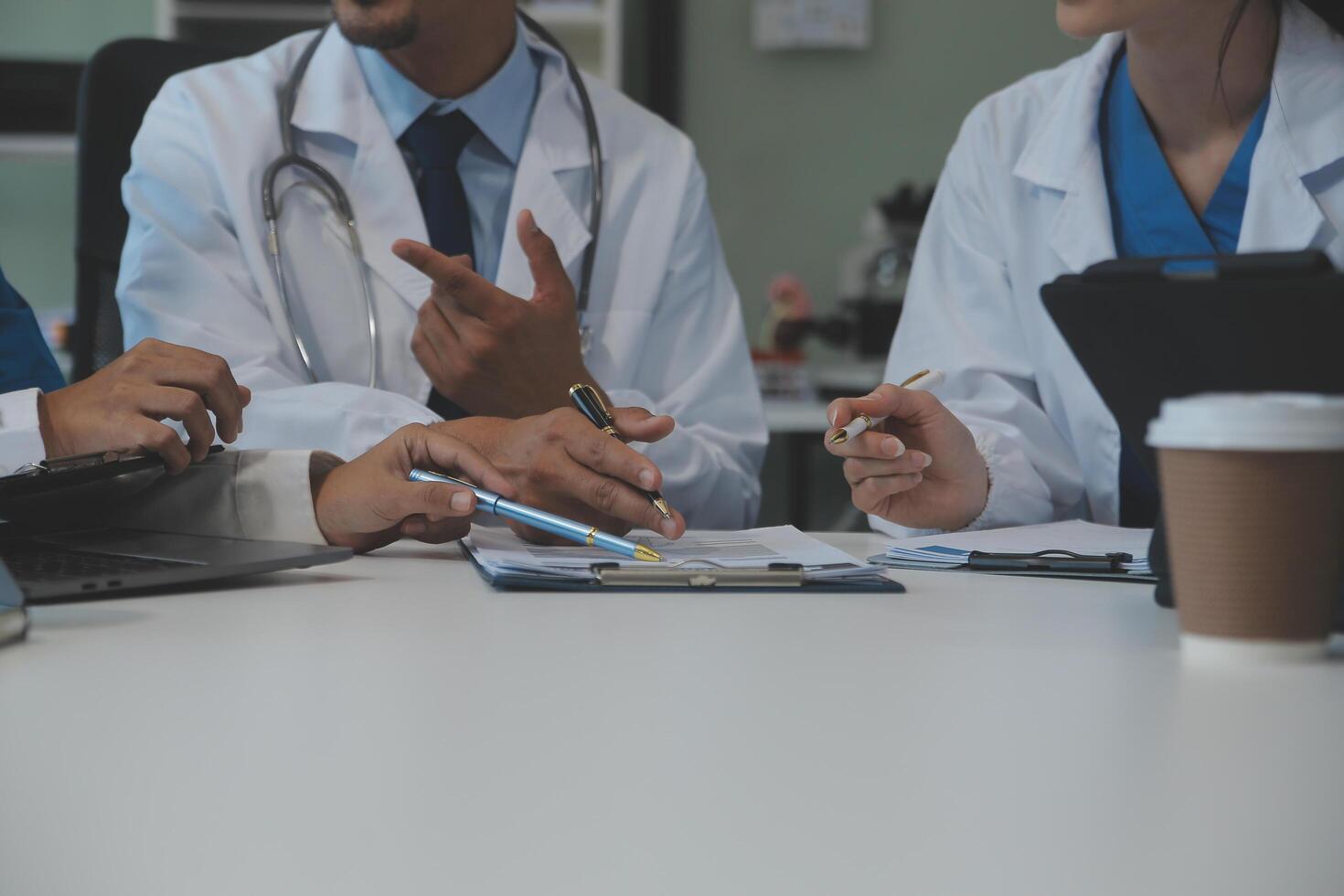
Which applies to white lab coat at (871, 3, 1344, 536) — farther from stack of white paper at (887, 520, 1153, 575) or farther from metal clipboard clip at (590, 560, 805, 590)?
metal clipboard clip at (590, 560, 805, 590)

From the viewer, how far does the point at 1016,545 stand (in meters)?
0.92

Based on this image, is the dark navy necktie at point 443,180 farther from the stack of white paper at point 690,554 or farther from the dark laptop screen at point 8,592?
the dark laptop screen at point 8,592

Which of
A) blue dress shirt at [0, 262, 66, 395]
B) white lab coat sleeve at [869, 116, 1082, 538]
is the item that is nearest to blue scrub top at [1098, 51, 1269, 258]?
white lab coat sleeve at [869, 116, 1082, 538]

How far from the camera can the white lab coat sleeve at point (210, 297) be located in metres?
1.18

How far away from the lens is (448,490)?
824 millimetres

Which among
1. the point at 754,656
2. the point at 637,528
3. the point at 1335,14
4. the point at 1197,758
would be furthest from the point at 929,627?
the point at 1335,14

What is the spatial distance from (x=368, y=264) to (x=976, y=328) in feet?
2.09

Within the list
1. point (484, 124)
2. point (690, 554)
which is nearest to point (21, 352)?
point (484, 124)

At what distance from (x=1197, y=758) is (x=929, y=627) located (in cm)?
24

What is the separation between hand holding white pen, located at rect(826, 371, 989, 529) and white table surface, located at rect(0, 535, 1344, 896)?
10.4 inches

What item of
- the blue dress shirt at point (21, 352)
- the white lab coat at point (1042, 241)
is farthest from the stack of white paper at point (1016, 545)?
the blue dress shirt at point (21, 352)

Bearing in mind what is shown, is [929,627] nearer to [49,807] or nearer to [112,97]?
[49,807]

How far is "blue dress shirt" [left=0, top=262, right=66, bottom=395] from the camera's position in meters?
1.22

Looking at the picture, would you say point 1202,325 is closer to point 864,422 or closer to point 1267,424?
point 1267,424
